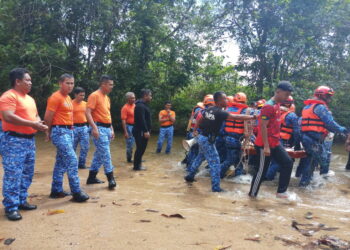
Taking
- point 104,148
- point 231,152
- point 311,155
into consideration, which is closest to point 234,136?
point 231,152

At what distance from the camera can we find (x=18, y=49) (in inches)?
491

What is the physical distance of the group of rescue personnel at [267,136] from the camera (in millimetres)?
5258

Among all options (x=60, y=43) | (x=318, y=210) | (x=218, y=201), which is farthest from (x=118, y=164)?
(x=60, y=43)

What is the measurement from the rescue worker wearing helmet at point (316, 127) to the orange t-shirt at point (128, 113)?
14.9 feet

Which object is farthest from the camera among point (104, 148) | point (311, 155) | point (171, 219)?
point (311, 155)

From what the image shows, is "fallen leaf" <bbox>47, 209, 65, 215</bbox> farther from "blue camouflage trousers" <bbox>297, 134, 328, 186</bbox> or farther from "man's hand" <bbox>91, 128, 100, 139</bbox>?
"blue camouflage trousers" <bbox>297, 134, 328, 186</bbox>

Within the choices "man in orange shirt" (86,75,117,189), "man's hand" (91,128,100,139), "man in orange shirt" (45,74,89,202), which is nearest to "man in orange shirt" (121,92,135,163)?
"man in orange shirt" (86,75,117,189)

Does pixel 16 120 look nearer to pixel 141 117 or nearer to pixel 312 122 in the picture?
pixel 141 117

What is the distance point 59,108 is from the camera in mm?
4582

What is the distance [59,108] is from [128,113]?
163 inches

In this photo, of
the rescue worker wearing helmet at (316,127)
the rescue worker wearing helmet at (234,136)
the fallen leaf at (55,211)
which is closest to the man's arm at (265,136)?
the rescue worker wearing helmet at (316,127)

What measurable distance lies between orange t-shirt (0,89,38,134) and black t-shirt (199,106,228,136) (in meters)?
2.83

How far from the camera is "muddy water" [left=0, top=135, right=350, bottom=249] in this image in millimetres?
3338

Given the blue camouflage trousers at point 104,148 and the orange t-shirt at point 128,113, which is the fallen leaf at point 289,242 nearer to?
the blue camouflage trousers at point 104,148
